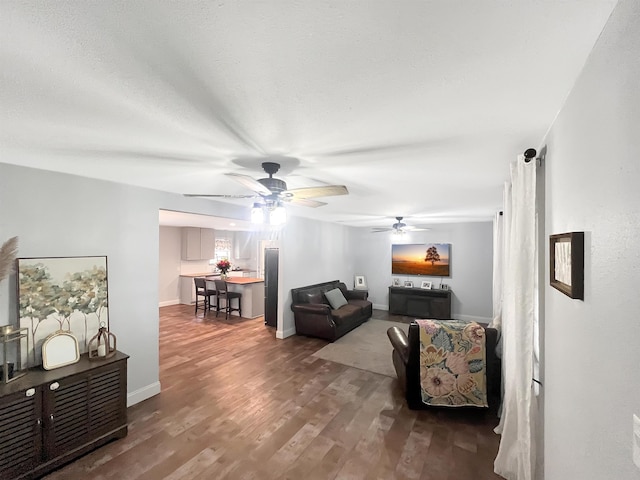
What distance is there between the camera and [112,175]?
8.51 feet

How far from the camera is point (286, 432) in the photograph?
2545 mm

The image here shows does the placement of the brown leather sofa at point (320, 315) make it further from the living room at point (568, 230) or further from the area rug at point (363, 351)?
the living room at point (568, 230)

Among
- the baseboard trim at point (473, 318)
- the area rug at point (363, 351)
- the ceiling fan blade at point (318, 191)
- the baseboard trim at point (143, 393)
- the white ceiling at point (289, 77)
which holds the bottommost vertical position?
the area rug at point (363, 351)

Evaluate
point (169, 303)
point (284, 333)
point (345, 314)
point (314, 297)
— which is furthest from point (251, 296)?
point (169, 303)

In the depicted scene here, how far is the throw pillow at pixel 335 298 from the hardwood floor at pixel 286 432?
5.84 ft

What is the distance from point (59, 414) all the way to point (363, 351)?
12.2ft

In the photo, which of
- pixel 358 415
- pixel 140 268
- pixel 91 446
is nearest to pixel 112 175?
pixel 140 268

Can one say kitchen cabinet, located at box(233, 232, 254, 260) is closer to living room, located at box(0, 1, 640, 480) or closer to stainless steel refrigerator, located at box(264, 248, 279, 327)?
stainless steel refrigerator, located at box(264, 248, 279, 327)

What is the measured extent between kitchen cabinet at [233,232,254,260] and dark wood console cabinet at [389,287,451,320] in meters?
5.40

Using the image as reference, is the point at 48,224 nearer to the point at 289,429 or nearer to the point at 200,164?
the point at 200,164

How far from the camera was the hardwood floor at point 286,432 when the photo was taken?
212cm

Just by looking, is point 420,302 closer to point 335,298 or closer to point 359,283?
point 359,283

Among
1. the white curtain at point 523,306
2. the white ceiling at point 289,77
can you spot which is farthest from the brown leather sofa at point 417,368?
the white ceiling at point 289,77

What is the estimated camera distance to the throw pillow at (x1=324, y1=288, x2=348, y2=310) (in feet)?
18.9
